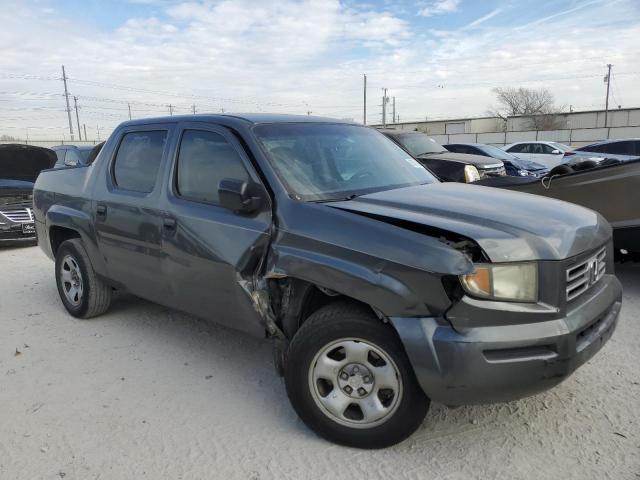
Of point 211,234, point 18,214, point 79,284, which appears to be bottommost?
point 79,284

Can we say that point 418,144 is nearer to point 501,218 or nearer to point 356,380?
point 501,218

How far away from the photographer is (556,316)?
8.03ft

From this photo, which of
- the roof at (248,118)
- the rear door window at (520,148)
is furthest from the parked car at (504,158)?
the roof at (248,118)

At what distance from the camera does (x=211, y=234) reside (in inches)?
129

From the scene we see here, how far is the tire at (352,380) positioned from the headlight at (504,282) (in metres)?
0.47

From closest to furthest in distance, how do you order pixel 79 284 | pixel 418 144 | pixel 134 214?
pixel 134 214, pixel 79 284, pixel 418 144

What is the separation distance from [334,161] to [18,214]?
7.08 metres

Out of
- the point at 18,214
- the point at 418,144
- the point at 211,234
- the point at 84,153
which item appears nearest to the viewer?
the point at 211,234

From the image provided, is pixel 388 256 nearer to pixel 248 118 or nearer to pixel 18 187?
pixel 248 118

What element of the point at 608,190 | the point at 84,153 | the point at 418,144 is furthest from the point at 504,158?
the point at 84,153

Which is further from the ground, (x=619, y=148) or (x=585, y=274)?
(x=619, y=148)

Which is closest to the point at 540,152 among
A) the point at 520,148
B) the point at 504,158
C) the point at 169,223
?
the point at 520,148

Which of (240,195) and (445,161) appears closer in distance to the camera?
(240,195)

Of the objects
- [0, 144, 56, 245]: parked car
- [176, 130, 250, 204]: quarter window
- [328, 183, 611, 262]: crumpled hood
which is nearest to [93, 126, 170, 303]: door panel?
[176, 130, 250, 204]: quarter window
